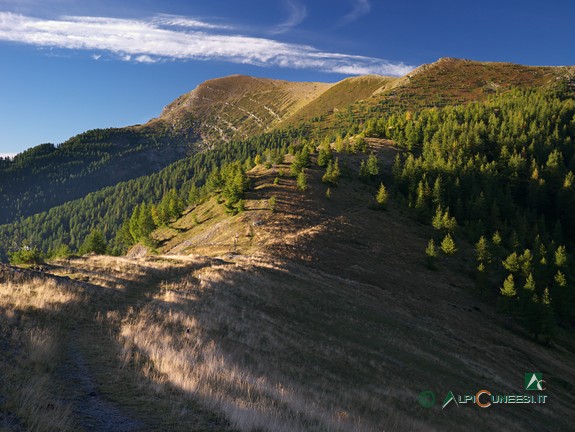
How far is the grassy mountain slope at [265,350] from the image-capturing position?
22.8ft

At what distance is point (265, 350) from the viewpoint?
595 inches

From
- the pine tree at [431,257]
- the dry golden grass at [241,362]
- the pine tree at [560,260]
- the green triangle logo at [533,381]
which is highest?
the dry golden grass at [241,362]

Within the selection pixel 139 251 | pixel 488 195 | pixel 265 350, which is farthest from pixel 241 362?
pixel 488 195

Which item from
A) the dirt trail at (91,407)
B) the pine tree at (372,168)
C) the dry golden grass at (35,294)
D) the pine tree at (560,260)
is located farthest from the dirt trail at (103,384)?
the pine tree at (372,168)

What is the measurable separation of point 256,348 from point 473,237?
248 feet

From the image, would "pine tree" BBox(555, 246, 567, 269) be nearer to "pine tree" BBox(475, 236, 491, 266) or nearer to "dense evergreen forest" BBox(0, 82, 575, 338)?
"dense evergreen forest" BBox(0, 82, 575, 338)

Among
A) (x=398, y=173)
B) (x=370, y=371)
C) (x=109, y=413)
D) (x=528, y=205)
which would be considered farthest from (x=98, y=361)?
(x=528, y=205)

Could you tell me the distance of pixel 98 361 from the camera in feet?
28.0

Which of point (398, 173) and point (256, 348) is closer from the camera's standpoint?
point (256, 348)

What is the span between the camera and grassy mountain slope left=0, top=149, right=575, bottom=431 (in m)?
6.95

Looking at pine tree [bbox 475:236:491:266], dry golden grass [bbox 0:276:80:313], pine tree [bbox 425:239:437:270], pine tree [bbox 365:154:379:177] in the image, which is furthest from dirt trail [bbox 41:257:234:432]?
pine tree [bbox 365:154:379:177]

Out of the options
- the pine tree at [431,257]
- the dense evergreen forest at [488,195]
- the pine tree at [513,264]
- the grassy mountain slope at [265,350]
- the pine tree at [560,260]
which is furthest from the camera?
the pine tree at [560,260]

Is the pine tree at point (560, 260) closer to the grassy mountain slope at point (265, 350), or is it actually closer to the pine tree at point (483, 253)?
the pine tree at point (483, 253)

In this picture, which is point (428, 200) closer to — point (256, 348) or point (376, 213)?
point (376, 213)
